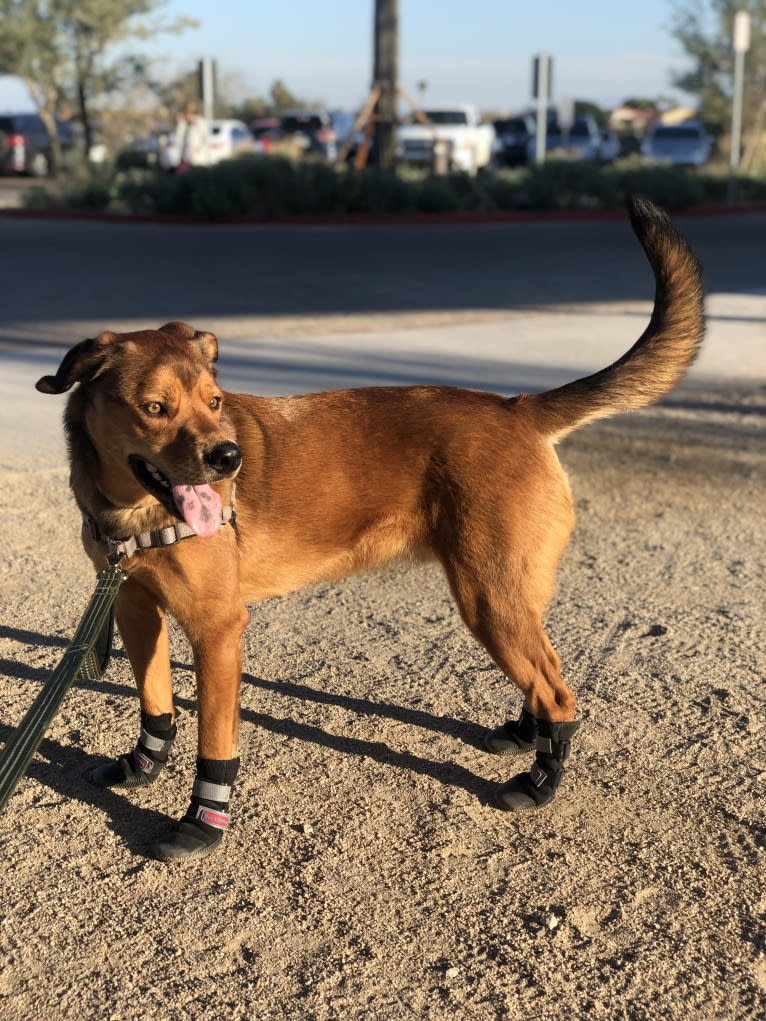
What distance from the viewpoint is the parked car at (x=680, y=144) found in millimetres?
35062

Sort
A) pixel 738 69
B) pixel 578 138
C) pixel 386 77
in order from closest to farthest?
1. pixel 386 77
2. pixel 738 69
3. pixel 578 138

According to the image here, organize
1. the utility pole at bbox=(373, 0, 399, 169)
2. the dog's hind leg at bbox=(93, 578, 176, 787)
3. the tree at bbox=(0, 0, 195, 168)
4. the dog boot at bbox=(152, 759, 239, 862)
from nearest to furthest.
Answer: the dog boot at bbox=(152, 759, 239, 862) → the dog's hind leg at bbox=(93, 578, 176, 787) → the utility pole at bbox=(373, 0, 399, 169) → the tree at bbox=(0, 0, 195, 168)

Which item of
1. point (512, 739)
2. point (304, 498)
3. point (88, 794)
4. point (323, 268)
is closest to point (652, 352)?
point (304, 498)

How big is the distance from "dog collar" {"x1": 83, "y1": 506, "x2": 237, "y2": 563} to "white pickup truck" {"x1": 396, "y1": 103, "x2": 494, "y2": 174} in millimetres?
30132

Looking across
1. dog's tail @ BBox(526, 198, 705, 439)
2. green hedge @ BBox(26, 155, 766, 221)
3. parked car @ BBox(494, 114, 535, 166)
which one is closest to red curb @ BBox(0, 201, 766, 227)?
green hedge @ BBox(26, 155, 766, 221)

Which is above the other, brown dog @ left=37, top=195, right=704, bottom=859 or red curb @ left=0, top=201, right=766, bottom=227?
red curb @ left=0, top=201, right=766, bottom=227

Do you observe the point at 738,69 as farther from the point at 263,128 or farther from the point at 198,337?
the point at 263,128

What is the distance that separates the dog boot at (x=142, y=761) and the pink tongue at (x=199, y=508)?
79 centimetres

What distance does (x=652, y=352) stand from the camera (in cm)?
341

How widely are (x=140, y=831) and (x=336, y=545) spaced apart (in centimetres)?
95

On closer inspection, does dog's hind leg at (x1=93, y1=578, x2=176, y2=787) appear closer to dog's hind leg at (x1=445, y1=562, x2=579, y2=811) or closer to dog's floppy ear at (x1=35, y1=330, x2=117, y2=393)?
dog's floppy ear at (x1=35, y1=330, x2=117, y2=393)

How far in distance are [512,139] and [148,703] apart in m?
37.4

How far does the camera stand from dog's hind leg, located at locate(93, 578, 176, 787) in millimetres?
3252

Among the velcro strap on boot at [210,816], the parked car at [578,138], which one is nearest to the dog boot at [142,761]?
the velcro strap on boot at [210,816]
